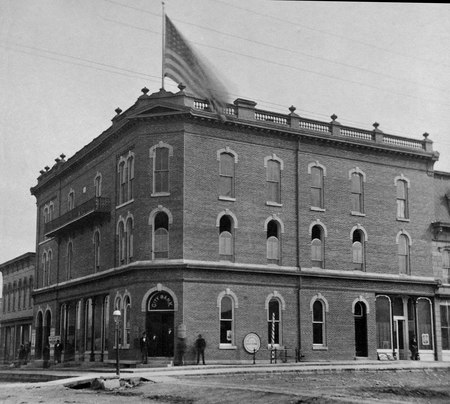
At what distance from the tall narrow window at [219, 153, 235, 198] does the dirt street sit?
11244 mm

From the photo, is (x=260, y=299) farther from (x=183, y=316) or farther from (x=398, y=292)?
(x=398, y=292)

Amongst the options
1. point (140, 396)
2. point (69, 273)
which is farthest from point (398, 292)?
point (140, 396)

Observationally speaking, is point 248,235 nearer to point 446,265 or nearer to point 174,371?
point 174,371

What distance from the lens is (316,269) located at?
122 ft

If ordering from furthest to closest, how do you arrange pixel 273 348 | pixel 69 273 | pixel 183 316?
pixel 69 273 → pixel 273 348 → pixel 183 316

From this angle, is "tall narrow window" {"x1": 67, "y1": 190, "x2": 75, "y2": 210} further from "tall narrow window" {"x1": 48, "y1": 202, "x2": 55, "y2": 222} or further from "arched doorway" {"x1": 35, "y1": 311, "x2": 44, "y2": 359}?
"arched doorway" {"x1": 35, "y1": 311, "x2": 44, "y2": 359}

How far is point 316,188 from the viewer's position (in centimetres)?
3822

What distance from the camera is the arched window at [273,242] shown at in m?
36.1

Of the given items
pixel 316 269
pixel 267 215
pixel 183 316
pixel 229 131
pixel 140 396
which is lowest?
pixel 140 396

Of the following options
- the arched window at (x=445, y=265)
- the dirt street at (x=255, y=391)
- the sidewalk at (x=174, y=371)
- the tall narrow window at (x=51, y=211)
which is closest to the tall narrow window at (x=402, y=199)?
the arched window at (x=445, y=265)

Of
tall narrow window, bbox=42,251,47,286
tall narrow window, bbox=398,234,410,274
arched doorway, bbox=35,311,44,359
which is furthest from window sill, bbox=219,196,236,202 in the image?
arched doorway, bbox=35,311,44,359

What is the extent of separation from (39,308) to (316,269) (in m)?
23.2

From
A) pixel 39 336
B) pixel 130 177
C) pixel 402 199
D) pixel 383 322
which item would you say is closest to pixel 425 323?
pixel 383 322

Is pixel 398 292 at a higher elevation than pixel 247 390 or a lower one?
higher
